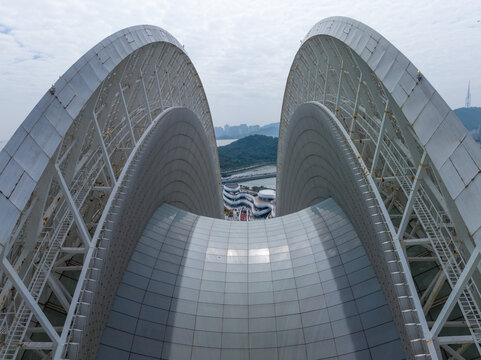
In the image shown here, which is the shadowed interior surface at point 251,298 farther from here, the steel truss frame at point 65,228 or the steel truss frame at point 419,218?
the steel truss frame at point 65,228

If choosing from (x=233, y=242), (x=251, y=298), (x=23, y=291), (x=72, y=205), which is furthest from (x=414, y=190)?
(x=23, y=291)

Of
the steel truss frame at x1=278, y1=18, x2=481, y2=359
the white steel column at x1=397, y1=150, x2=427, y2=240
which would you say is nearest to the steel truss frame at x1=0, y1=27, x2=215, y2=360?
the steel truss frame at x1=278, y1=18, x2=481, y2=359

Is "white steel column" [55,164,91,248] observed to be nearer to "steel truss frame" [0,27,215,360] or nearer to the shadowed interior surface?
"steel truss frame" [0,27,215,360]

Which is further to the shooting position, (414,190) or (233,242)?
(233,242)

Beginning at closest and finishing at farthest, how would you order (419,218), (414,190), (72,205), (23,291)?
(23,291) < (72,205) < (414,190) < (419,218)

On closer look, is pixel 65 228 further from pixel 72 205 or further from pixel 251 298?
pixel 251 298

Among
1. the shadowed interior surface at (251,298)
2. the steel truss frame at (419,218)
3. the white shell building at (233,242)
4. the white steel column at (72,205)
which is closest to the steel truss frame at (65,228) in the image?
the white steel column at (72,205)

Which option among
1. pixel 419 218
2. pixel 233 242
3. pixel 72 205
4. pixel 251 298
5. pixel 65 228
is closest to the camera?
pixel 72 205

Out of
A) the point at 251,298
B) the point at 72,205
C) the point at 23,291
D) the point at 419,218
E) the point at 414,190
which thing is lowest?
the point at 23,291
